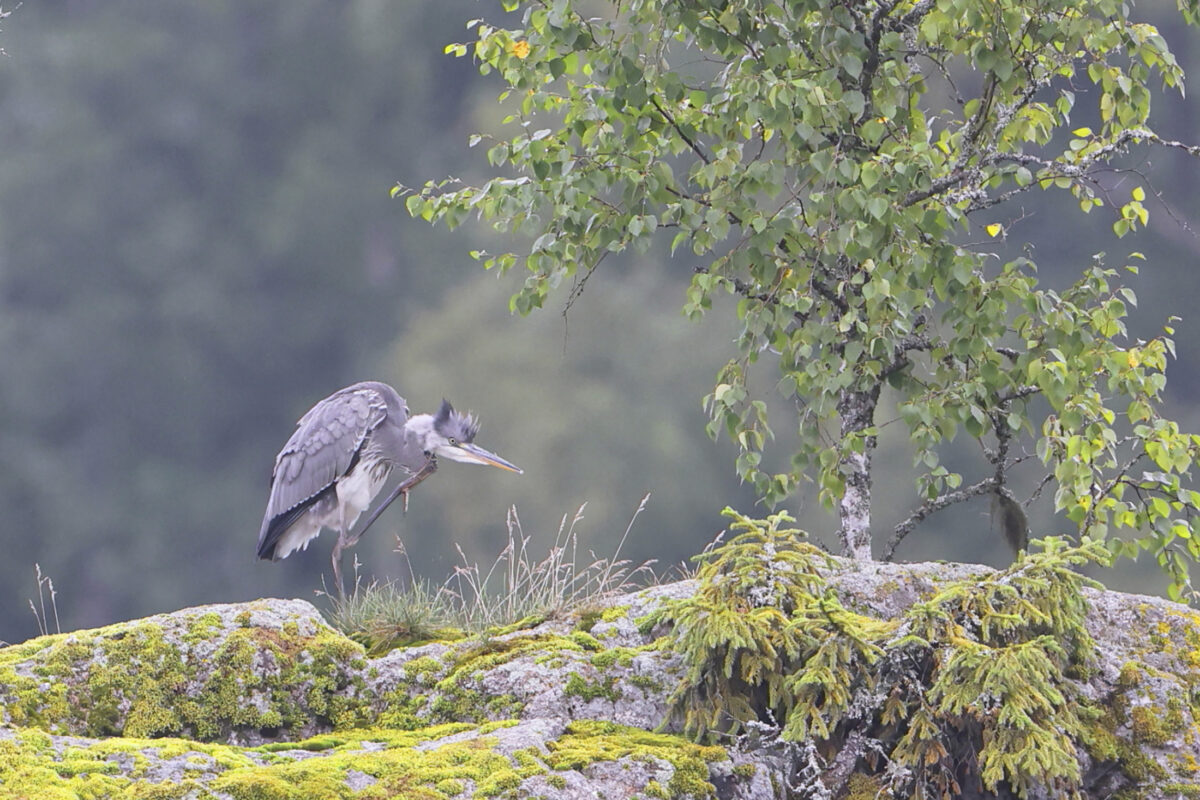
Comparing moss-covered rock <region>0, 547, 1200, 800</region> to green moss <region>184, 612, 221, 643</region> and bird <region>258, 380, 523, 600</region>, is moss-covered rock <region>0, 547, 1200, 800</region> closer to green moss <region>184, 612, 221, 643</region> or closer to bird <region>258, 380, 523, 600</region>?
green moss <region>184, 612, 221, 643</region>

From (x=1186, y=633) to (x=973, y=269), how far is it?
267cm

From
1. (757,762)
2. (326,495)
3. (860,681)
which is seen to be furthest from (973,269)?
(326,495)

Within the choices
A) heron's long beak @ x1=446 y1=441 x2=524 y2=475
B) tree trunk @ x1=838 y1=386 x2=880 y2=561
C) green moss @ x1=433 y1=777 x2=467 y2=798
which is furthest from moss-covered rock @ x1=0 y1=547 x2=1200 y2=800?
heron's long beak @ x1=446 y1=441 x2=524 y2=475

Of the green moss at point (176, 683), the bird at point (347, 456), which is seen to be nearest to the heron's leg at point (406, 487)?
the bird at point (347, 456)

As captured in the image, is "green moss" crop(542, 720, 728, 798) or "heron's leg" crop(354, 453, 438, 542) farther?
"heron's leg" crop(354, 453, 438, 542)

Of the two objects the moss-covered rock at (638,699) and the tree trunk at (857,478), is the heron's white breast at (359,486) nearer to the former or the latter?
the moss-covered rock at (638,699)

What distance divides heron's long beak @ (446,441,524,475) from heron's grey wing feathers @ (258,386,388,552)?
58cm

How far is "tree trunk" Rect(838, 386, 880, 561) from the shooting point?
7355 millimetres

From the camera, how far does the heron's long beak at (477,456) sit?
859 centimetres

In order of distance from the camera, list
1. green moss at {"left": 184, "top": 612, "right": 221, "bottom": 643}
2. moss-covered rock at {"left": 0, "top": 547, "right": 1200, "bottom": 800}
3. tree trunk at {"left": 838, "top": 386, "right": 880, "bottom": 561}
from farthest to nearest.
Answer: tree trunk at {"left": 838, "top": 386, "right": 880, "bottom": 561} < green moss at {"left": 184, "top": 612, "right": 221, "bottom": 643} < moss-covered rock at {"left": 0, "top": 547, "right": 1200, "bottom": 800}

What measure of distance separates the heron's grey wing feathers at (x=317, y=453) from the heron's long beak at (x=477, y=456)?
584 mm

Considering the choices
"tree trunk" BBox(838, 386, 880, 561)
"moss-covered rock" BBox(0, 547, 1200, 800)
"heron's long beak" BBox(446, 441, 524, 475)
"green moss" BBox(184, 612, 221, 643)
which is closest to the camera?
"moss-covered rock" BBox(0, 547, 1200, 800)

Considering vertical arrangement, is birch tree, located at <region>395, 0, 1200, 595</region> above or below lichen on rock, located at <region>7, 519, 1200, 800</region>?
above

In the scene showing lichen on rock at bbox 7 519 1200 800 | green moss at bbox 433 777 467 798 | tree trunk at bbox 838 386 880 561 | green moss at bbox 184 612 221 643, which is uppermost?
tree trunk at bbox 838 386 880 561
